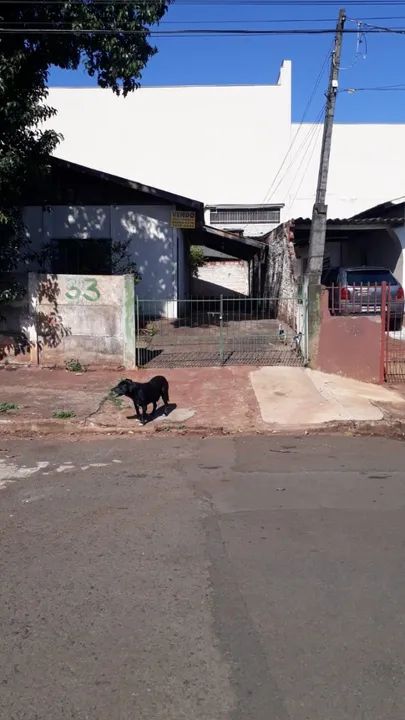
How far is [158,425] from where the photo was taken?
875cm

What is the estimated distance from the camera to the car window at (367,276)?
50.3 ft

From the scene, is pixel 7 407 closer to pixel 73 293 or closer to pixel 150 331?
pixel 73 293

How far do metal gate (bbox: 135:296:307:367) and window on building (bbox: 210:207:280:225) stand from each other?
12.2 m

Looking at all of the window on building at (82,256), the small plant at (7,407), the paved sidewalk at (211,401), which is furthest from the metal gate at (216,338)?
the small plant at (7,407)

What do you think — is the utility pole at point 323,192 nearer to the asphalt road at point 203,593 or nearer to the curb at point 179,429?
the curb at point 179,429

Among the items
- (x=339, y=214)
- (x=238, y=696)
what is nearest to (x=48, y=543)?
(x=238, y=696)

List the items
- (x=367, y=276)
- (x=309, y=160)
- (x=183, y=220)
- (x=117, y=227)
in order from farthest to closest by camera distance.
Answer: (x=309, y=160) < (x=117, y=227) < (x=183, y=220) < (x=367, y=276)

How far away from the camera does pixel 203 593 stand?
12.4 ft

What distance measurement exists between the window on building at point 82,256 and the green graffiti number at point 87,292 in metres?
4.32

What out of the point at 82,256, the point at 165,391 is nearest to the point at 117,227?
the point at 82,256

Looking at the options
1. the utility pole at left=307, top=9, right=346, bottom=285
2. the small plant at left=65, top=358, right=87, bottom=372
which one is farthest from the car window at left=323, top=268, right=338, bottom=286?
the small plant at left=65, top=358, right=87, bottom=372

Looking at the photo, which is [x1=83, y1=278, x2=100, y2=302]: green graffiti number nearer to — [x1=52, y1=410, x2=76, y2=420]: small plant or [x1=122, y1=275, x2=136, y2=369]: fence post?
[x1=122, y1=275, x2=136, y2=369]: fence post

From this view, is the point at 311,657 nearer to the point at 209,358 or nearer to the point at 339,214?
the point at 209,358

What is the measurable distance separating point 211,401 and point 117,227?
8116mm
